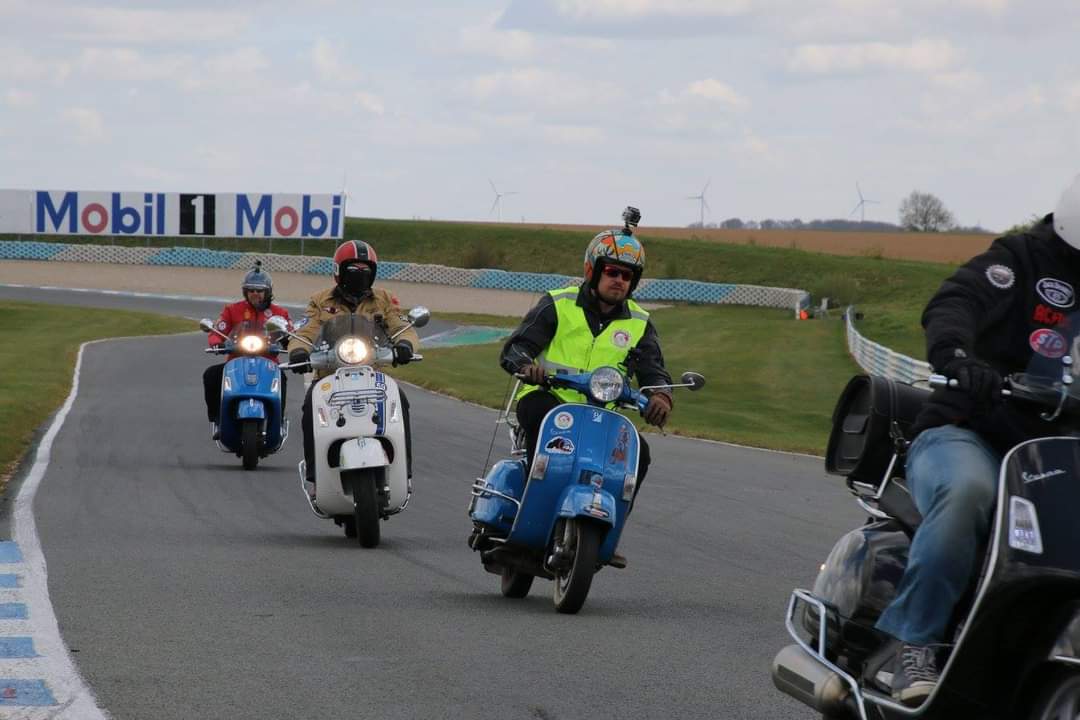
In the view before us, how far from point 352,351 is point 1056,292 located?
6.88 meters

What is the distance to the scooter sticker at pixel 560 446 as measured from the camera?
8938mm

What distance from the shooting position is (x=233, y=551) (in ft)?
36.0

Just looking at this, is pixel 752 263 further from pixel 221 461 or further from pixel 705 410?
pixel 221 461

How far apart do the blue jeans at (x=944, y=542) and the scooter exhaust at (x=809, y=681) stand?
0.31 metres

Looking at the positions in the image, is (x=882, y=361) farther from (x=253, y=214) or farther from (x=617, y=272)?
(x=253, y=214)

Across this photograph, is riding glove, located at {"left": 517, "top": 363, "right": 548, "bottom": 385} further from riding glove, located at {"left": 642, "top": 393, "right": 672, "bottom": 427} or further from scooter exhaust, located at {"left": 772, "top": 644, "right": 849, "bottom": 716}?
scooter exhaust, located at {"left": 772, "top": 644, "right": 849, "bottom": 716}

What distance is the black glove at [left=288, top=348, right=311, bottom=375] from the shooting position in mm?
12094

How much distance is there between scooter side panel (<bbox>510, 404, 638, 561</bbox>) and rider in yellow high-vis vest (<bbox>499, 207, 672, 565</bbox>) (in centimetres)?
15

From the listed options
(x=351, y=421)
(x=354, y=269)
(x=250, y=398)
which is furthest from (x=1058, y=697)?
(x=250, y=398)

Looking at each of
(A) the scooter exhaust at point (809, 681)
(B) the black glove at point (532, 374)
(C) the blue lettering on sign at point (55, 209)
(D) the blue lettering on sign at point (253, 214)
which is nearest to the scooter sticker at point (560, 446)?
(B) the black glove at point (532, 374)

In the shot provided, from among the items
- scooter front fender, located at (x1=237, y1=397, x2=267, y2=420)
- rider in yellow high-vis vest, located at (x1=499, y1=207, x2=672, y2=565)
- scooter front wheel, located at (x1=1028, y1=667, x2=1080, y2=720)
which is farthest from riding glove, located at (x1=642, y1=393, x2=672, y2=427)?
scooter front fender, located at (x1=237, y1=397, x2=267, y2=420)

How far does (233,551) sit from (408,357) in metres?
1.93

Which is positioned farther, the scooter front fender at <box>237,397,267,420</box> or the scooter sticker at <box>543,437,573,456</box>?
the scooter front fender at <box>237,397,267,420</box>

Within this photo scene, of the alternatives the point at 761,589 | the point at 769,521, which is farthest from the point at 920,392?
the point at 769,521
